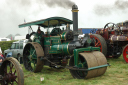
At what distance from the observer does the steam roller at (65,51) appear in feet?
16.5

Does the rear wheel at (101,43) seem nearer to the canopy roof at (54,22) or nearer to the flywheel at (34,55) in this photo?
the canopy roof at (54,22)

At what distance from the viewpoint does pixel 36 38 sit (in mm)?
6797

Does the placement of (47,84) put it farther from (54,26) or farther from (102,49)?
(102,49)

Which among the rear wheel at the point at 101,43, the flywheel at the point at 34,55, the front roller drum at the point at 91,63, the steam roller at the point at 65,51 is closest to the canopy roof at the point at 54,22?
the steam roller at the point at 65,51

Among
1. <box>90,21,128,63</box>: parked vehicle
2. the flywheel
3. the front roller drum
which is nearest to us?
the front roller drum

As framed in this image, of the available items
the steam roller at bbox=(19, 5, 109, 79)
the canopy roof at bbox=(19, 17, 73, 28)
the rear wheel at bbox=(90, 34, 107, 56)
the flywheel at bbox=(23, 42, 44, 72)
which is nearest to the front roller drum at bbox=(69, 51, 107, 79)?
the steam roller at bbox=(19, 5, 109, 79)

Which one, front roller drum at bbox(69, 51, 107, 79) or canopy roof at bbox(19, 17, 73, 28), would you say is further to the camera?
canopy roof at bbox(19, 17, 73, 28)

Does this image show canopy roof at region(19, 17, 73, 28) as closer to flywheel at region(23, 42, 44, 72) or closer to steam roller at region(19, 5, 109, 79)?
steam roller at region(19, 5, 109, 79)

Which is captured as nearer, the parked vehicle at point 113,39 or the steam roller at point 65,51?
the steam roller at point 65,51

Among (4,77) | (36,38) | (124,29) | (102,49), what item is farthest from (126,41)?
(4,77)

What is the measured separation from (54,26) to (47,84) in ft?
10.3

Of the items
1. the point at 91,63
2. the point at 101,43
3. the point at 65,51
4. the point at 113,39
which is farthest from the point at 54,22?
the point at 113,39

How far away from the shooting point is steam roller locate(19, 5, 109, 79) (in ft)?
16.5

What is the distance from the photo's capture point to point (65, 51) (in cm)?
592
